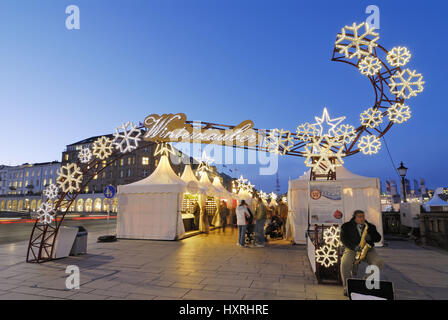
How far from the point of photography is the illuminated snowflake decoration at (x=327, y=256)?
552 cm

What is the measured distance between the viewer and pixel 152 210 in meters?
13.1

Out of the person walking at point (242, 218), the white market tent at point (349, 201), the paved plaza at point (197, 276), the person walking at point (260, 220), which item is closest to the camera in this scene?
the paved plaza at point (197, 276)

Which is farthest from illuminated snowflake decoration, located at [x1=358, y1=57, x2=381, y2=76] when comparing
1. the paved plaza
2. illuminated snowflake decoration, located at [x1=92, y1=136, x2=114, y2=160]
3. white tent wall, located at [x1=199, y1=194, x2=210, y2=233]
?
white tent wall, located at [x1=199, y1=194, x2=210, y2=233]

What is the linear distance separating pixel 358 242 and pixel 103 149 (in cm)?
771

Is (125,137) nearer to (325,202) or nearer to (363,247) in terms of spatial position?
(325,202)

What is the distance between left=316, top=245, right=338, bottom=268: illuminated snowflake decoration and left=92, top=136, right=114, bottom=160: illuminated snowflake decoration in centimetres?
693

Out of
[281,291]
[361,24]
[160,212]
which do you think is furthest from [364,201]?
[160,212]

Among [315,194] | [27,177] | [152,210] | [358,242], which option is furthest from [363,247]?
[27,177]

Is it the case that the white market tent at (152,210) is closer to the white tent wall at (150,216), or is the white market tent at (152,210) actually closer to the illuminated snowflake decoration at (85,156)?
the white tent wall at (150,216)

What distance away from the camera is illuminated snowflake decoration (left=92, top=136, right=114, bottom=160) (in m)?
8.66

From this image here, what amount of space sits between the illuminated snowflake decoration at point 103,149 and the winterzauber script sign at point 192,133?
3.66 meters

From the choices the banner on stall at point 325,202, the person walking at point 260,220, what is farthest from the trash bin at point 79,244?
the banner on stall at point 325,202
